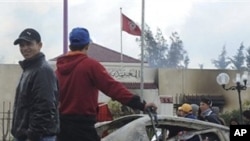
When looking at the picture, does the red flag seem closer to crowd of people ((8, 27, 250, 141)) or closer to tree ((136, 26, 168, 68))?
crowd of people ((8, 27, 250, 141))

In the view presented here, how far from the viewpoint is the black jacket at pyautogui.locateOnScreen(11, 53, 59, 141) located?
17.1 ft

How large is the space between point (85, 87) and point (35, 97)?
582mm

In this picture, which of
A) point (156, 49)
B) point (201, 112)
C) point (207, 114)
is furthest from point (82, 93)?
point (156, 49)

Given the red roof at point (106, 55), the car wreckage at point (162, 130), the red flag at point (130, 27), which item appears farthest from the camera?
the red roof at point (106, 55)

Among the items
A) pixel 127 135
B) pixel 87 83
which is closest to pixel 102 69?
pixel 87 83

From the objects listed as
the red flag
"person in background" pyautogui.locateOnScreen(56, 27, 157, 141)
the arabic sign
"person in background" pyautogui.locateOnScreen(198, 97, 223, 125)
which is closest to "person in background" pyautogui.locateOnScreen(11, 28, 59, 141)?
"person in background" pyautogui.locateOnScreen(56, 27, 157, 141)

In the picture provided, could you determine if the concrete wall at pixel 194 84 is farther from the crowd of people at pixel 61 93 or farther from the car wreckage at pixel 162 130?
the crowd of people at pixel 61 93

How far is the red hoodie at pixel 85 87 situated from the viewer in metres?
5.65

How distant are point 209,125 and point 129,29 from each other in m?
22.0

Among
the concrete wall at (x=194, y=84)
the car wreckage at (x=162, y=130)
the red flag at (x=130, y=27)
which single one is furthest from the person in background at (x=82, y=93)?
the concrete wall at (x=194, y=84)

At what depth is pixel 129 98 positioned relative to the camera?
5.64 metres

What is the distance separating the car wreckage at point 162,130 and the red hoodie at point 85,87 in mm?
2066

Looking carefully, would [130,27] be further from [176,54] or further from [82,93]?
[176,54]

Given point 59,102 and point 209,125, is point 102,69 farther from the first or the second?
point 209,125
